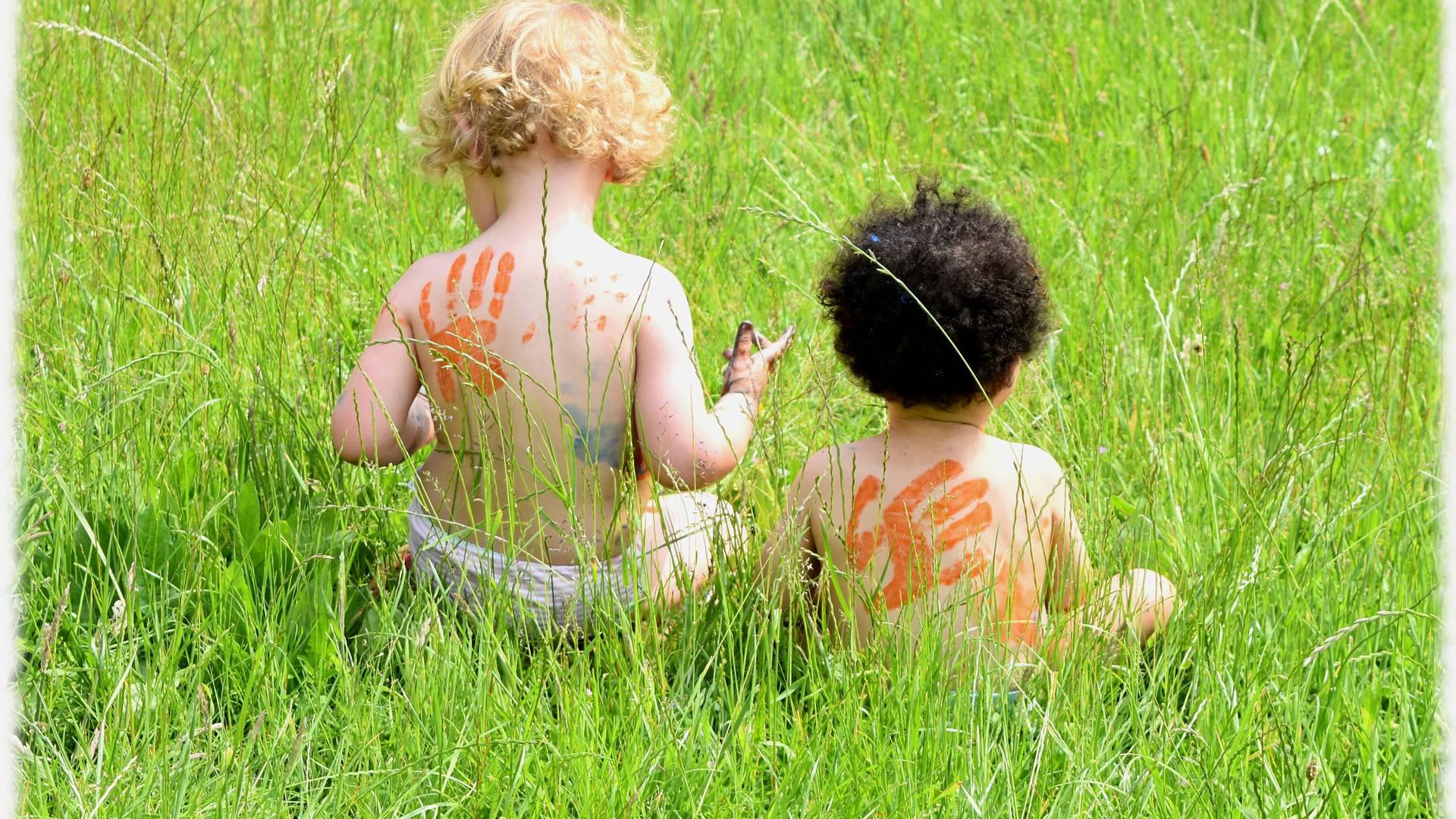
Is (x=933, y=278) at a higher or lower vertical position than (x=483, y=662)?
higher

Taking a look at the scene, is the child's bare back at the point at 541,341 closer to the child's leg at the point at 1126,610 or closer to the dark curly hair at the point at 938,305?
the dark curly hair at the point at 938,305

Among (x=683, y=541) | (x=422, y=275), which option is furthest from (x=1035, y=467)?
(x=422, y=275)

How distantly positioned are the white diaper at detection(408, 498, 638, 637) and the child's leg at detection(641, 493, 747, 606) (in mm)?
64

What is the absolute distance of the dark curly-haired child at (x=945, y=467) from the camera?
222 centimetres

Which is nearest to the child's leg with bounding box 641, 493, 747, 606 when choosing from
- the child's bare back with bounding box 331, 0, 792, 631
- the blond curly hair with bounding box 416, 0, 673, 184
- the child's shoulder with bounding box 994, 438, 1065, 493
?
the child's bare back with bounding box 331, 0, 792, 631

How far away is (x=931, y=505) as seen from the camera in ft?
7.32

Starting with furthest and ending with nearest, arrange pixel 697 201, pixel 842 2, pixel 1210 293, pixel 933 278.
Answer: pixel 842 2 < pixel 697 201 < pixel 1210 293 < pixel 933 278

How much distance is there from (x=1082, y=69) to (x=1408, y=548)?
255 centimetres

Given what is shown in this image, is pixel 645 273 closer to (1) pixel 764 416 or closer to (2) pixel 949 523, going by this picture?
(1) pixel 764 416

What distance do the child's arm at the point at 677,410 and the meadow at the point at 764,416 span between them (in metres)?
0.13

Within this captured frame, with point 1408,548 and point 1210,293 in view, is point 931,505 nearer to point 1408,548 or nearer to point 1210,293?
point 1408,548

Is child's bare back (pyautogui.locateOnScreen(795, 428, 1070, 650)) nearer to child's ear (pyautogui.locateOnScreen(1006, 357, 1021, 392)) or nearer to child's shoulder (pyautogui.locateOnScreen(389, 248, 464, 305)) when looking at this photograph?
child's ear (pyautogui.locateOnScreen(1006, 357, 1021, 392))

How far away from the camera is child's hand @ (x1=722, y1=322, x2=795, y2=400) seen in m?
2.42

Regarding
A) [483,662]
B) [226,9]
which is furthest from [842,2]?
[483,662]
